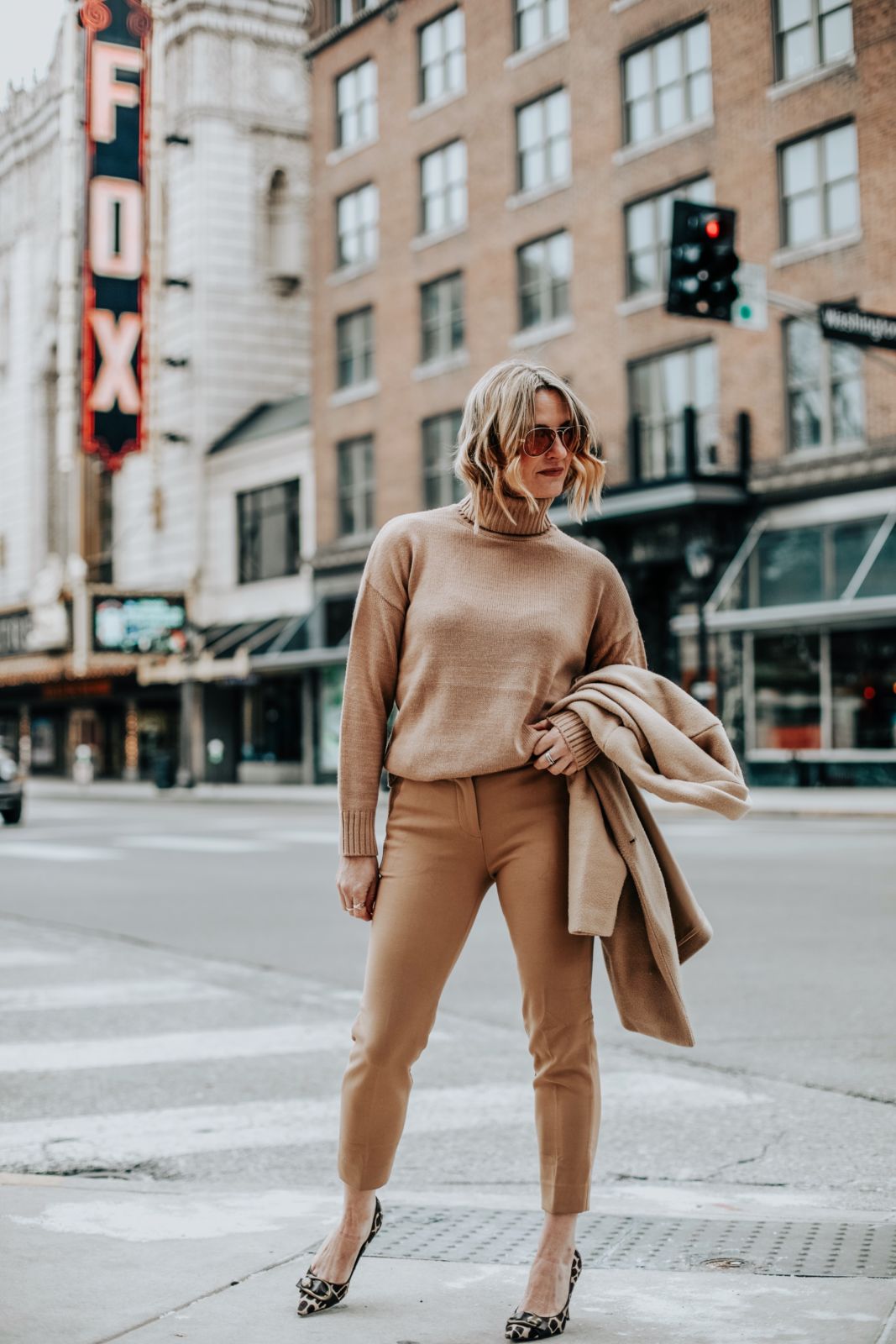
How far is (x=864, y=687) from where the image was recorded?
25422 mm

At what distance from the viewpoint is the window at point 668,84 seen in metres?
27.1

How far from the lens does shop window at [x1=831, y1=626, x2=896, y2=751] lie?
2511cm

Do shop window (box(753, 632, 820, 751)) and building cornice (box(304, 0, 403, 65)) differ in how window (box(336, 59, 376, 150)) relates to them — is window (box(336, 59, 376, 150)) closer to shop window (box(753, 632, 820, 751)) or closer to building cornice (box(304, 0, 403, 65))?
building cornice (box(304, 0, 403, 65))

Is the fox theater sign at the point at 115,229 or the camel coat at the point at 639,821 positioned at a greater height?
the fox theater sign at the point at 115,229

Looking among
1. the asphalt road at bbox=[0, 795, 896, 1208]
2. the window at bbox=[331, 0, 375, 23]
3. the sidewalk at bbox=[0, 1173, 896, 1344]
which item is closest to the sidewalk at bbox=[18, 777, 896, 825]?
the asphalt road at bbox=[0, 795, 896, 1208]

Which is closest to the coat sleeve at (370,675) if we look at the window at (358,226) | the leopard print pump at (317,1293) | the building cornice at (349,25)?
the leopard print pump at (317,1293)

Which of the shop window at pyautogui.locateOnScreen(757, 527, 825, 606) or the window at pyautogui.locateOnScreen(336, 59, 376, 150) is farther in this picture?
the window at pyautogui.locateOnScreen(336, 59, 376, 150)

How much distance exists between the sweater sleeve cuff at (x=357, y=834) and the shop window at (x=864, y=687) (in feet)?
73.7

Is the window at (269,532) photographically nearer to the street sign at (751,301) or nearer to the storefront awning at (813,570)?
the storefront awning at (813,570)

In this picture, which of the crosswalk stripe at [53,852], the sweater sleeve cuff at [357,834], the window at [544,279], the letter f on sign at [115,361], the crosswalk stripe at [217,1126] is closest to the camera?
the sweater sleeve cuff at [357,834]

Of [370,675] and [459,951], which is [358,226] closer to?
[370,675]

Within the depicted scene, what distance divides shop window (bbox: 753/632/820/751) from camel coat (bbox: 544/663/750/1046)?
23259 millimetres

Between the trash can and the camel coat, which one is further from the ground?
the camel coat

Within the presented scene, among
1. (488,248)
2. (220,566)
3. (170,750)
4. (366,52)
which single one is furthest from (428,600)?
(170,750)
